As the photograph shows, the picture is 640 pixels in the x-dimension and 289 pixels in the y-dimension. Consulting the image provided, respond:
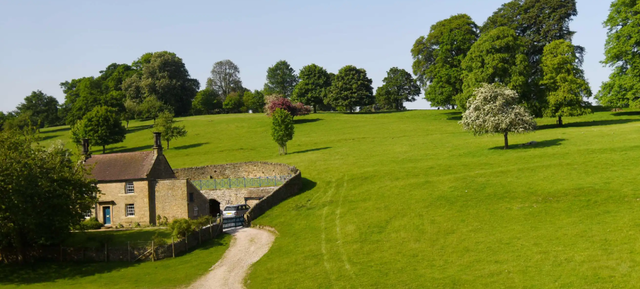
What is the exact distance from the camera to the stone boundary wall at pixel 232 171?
181 feet

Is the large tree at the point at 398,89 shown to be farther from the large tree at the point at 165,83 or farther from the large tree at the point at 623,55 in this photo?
the large tree at the point at 623,55

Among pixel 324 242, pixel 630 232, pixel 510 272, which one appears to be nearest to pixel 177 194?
pixel 324 242

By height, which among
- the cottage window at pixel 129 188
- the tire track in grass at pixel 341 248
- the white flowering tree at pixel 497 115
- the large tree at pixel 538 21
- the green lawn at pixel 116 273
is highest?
the large tree at pixel 538 21

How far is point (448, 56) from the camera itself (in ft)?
279

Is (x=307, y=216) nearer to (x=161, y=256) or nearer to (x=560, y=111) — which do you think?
(x=161, y=256)

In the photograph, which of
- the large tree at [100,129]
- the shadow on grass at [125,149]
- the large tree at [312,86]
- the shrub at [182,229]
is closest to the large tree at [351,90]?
the large tree at [312,86]

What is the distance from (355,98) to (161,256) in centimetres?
8388

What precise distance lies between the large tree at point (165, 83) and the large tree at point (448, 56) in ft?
227

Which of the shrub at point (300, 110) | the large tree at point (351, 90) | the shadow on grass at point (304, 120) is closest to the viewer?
the shrub at point (300, 110)

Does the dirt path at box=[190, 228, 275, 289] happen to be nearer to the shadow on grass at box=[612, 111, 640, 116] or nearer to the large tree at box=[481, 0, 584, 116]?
the large tree at box=[481, 0, 584, 116]

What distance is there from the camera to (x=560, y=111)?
2539 inches

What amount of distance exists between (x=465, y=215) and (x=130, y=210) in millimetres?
30574

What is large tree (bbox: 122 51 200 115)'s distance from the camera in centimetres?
12450

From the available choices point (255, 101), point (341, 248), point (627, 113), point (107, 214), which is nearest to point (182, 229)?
point (341, 248)
